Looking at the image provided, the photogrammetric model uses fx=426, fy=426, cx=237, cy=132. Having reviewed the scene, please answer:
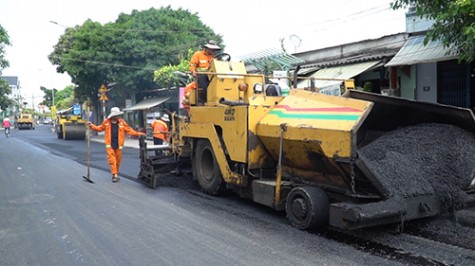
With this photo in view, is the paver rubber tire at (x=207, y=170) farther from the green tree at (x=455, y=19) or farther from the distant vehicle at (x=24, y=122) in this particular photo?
the distant vehicle at (x=24, y=122)

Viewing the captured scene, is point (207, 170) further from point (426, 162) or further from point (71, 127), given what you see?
point (71, 127)

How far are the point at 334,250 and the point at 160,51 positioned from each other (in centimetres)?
2023

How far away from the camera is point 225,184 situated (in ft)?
22.0

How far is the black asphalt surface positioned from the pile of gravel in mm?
894

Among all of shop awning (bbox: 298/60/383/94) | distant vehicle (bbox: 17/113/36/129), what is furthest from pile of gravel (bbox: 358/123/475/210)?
distant vehicle (bbox: 17/113/36/129)

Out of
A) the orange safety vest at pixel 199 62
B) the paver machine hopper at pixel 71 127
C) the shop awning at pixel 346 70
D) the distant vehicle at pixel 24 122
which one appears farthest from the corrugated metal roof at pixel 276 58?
the distant vehicle at pixel 24 122

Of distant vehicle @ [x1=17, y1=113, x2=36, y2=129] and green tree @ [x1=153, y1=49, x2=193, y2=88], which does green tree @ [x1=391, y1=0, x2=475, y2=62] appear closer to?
green tree @ [x1=153, y1=49, x2=193, y2=88]

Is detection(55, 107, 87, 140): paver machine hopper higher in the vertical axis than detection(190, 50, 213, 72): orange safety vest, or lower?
lower

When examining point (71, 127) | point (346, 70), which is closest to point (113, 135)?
point (346, 70)

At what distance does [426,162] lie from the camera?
4773mm

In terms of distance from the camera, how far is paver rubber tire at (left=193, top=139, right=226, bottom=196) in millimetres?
6695

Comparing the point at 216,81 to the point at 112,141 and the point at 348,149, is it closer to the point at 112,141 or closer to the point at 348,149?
the point at 348,149

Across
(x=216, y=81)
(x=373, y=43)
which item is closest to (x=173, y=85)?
(x=373, y=43)

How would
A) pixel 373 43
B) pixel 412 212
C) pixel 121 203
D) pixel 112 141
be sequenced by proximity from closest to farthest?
pixel 412 212 < pixel 121 203 < pixel 112 141 < pixel 373 43
